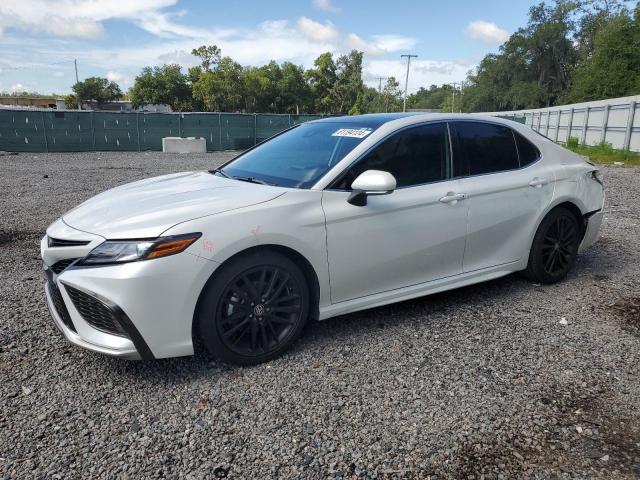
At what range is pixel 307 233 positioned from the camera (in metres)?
3.19

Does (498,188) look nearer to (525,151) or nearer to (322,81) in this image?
(525,151)

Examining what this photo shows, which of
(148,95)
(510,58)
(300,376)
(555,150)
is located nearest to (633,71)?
(510,58)

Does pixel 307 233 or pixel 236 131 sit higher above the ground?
pixel 236 131

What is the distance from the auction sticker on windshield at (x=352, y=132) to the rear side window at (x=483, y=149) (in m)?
0.79

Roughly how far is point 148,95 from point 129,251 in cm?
7870

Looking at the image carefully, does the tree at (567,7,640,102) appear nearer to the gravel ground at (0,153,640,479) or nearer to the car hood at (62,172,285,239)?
the gravel ground at (0,153,640,479)

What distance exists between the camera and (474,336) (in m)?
3.65

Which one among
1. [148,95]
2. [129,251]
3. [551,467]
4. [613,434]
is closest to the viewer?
[551,467]

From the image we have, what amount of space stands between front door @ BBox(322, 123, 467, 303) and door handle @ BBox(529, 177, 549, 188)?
85 cm

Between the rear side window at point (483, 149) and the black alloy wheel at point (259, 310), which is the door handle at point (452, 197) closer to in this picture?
the rear side window at point (483, 149)

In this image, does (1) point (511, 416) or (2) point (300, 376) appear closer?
(1) point (511, 416)

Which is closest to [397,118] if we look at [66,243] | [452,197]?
[452,197]

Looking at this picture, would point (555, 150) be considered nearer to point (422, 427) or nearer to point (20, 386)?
point (422, 427)

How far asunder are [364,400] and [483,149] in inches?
94.1
